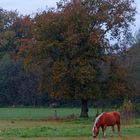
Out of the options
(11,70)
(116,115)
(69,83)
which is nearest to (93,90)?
(69,83)

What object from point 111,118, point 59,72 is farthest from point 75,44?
point 111,118

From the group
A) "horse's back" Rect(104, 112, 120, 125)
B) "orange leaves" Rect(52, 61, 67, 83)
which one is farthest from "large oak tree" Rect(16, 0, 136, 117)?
"horse's back" Rect(104, 112, 120, 125)

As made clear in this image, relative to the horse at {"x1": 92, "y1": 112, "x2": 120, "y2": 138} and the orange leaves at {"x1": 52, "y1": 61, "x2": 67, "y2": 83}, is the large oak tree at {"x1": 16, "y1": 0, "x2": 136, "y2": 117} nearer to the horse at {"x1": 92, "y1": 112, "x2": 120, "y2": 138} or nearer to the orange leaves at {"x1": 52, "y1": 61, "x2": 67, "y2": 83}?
the orange leaves at {"x1": 52, "y1": 61, "x2": 67, "y2": 83}

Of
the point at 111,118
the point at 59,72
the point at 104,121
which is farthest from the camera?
the point at 59,72

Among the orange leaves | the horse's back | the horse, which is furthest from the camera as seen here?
the orange leaves

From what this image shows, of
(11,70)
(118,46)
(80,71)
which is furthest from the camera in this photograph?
(11,70)

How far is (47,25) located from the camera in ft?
198

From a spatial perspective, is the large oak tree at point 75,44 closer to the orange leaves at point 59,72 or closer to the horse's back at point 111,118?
the orange leaves at point 59,72

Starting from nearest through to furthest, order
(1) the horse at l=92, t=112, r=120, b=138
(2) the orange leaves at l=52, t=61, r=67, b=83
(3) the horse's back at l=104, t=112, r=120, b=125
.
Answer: (1) the horse at l=92, t=112, r=120, b=138, (3) the horse's back at l=104, t=112, r=120, b=125, (2) the orange leaves at l=52, t=61, r=67, b=83

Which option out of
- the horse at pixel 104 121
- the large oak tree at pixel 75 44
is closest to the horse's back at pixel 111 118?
the horse at pixel 104 121

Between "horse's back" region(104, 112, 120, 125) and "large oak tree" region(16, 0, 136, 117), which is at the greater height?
"large oak tree" region(16, 0, 136, 117)

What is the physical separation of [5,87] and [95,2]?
47.9m

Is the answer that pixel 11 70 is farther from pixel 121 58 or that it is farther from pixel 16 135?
pixel 16 135

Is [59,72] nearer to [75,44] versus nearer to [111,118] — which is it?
[75,44]
